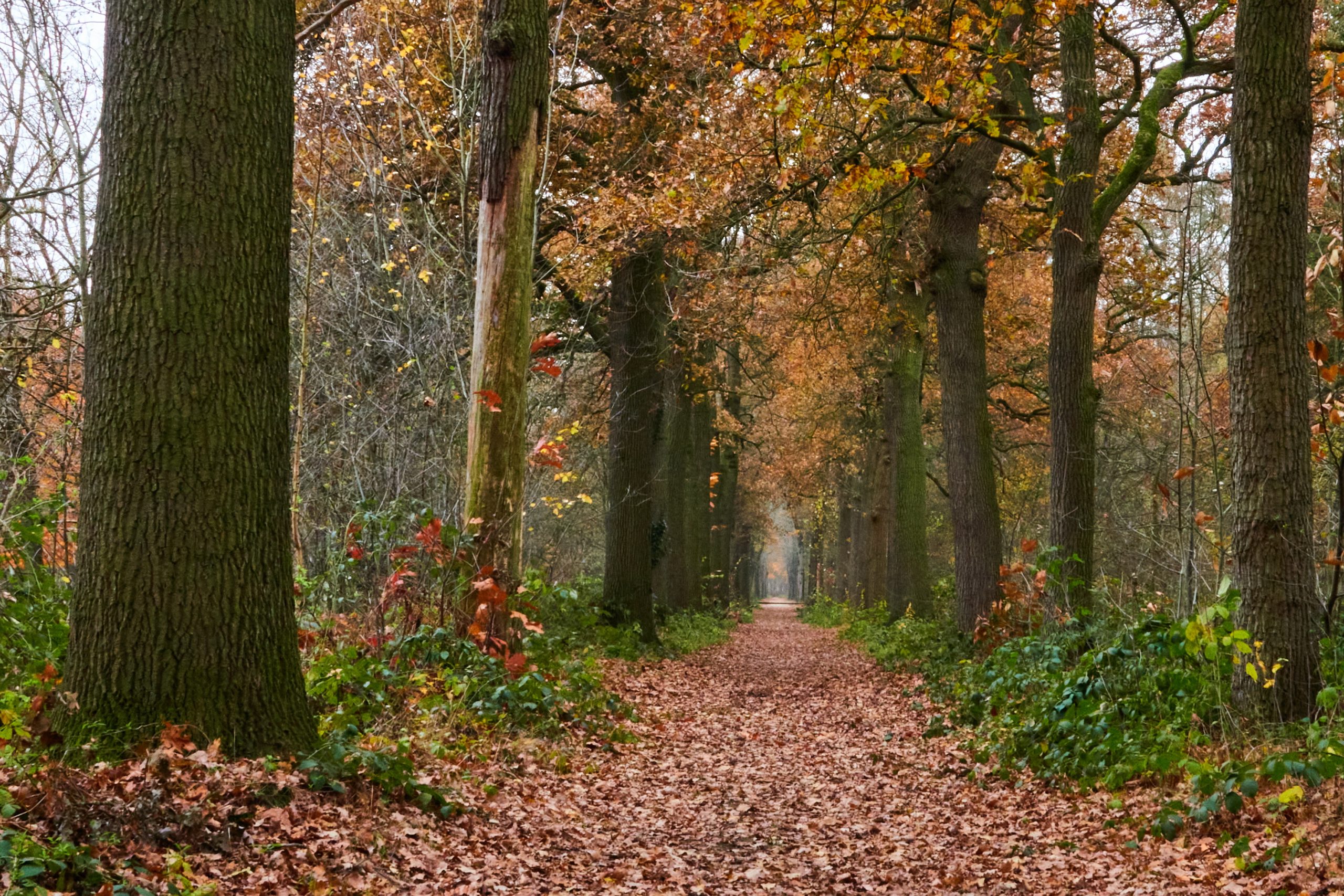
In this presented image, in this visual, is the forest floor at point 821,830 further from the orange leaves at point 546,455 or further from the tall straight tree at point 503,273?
the orange leaves at point 546,455

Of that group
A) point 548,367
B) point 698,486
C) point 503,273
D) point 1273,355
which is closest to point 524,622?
point 548,367

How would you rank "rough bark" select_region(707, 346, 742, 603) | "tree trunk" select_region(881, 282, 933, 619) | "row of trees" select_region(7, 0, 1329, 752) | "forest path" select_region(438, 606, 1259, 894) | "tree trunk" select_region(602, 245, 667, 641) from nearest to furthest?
"row of trees" select_region(7, 0, 1329, 752) < "forest path" select_region(438, 606, 1259, 894) < "tree trunk" select_region(602, 245, 667, 641) < "tree trunk" select_region(881, 282, 933, 619) < "rough bark" select_region(707, 346, 742, 603)

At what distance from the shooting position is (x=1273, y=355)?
5992 millimetres

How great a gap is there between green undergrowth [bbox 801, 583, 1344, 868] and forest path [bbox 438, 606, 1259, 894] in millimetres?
282

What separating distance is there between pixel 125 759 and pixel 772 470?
30.0 metres

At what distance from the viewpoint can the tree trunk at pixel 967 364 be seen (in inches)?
510

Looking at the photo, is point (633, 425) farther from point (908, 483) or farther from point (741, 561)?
point (741, 561)

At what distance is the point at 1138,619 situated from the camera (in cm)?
755

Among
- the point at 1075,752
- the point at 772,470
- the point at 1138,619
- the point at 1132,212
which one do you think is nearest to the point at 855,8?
the point at 1138,619

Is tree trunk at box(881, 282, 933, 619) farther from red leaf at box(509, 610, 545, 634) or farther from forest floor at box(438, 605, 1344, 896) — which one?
red leaf at box(509, 610, 545, 634)

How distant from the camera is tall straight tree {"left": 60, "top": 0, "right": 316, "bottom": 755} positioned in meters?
4.41

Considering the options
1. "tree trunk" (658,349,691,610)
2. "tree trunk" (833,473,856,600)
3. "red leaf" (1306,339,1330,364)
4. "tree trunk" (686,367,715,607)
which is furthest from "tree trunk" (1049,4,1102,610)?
"tree trunk" (833,473,856,600)

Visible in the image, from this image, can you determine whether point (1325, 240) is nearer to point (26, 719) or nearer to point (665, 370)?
point (665, 370)

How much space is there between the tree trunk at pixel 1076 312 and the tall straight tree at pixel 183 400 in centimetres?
771
